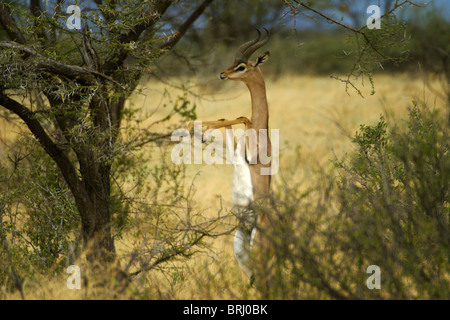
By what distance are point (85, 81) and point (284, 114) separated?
47.6ft

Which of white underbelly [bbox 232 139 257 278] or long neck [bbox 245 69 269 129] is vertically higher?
long neck [bbox 245 69 269 129]

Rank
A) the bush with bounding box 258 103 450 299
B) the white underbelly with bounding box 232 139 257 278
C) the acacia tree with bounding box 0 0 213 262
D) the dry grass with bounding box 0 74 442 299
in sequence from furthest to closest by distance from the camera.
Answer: the acacia tree with bounding box 0 0 213 262, the dry grass with bounding box 0 74 442 299, the white underbelly with bounding box 232 139 257 278, the bush with bounding box 258 103 450 299

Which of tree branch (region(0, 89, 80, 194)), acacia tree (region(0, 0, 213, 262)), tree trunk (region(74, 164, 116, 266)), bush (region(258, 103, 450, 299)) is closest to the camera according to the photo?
bush (region(258, 103, 450, 299))

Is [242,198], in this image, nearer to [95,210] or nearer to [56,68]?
[95,210]

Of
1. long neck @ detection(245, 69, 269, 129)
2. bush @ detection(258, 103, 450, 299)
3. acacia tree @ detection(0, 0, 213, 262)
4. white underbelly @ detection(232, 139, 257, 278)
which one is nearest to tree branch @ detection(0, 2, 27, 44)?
acacia tree @ detection(0, 0, 213, 262)

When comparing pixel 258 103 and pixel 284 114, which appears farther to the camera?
pixel 284 114

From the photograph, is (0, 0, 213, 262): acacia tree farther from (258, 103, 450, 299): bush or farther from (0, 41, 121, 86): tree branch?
(258, 103, 450, 299): bush

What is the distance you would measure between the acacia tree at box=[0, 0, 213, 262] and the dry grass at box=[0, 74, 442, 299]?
99cm

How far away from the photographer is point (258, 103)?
541cm

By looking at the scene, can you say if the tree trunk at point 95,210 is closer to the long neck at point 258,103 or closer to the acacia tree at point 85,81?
the acacia tree at point 85,81

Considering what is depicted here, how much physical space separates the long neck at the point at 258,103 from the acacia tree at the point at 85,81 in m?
0.95

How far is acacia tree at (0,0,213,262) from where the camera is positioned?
5.30 m

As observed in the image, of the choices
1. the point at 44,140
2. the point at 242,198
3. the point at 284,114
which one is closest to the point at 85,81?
the point at 44,140
